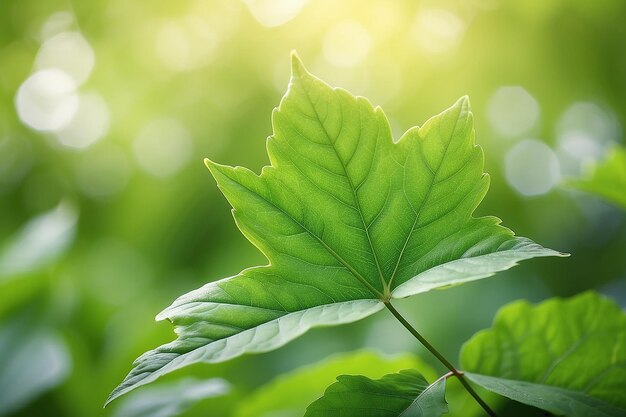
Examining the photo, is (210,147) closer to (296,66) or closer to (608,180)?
(608,180)

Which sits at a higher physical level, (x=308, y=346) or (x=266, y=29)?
(x=266, y=29)

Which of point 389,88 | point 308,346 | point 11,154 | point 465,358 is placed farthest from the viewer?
point 11,154

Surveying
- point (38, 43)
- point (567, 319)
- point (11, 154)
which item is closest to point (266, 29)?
point (38, 43)

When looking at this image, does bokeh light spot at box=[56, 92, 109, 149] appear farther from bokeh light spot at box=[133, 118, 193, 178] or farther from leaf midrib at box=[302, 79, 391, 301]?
leaf midrib at box=[302, 79, 391, 301]

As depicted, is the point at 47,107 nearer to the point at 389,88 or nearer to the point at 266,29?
the point at 266,29

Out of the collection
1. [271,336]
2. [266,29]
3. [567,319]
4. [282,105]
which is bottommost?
[567,319]

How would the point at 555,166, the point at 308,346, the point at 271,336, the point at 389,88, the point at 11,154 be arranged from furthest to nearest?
1. the point at 11,154
2. the point at 389,88
3. the point at 555,166
4. the point at 308,346
5. the point at 271,336

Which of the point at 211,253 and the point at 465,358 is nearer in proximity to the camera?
the point at 465,358

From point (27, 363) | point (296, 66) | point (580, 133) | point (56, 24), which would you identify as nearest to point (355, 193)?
point (296, 66)
